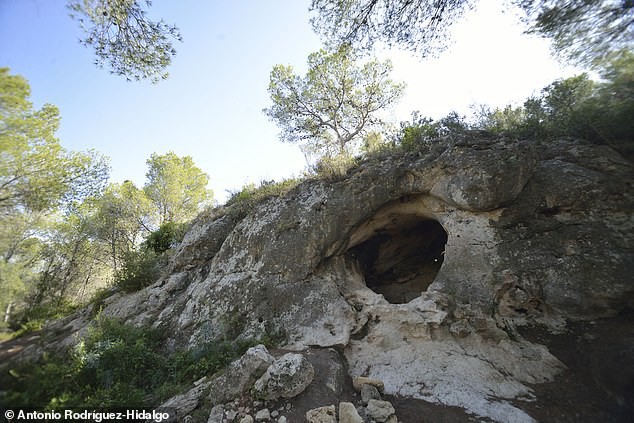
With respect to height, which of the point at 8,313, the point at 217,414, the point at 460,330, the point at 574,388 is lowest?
the point at 574,388

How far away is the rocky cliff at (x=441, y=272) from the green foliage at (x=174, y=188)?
35.6 feet

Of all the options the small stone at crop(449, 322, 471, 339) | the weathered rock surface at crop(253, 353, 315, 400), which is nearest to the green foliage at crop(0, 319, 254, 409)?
the weathered rock surface at crop(253, 353, 315, 400)

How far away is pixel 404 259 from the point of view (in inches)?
351

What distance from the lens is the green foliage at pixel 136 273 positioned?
27.3 ft

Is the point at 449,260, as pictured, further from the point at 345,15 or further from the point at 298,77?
Result: the point at 298,77

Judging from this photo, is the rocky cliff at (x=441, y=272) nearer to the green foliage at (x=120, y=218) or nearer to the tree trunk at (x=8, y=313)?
the tree trunk at (x=8, y=313)

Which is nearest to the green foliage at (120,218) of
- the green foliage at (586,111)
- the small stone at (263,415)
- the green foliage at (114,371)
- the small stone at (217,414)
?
the green foliage at (114,371)

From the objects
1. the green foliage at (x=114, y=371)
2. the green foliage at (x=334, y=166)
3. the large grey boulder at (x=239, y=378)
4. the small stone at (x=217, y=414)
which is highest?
the green foliage at (x=334, y=166)

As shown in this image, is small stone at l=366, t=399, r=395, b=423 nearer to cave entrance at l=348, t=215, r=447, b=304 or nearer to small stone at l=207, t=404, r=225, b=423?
small stone at l=207, t=404, r=225, b=423

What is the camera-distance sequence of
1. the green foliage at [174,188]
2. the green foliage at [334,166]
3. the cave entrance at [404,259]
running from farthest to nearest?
the green foliage at [174,188] < the cave entrance at [404,259] < the green foliage at [334,166]

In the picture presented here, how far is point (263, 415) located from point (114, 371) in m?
2.95

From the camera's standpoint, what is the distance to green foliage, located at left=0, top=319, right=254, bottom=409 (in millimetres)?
3811

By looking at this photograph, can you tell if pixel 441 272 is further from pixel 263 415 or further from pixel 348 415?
pixel 263 415

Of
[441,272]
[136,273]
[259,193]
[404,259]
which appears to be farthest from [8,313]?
[404,259]
